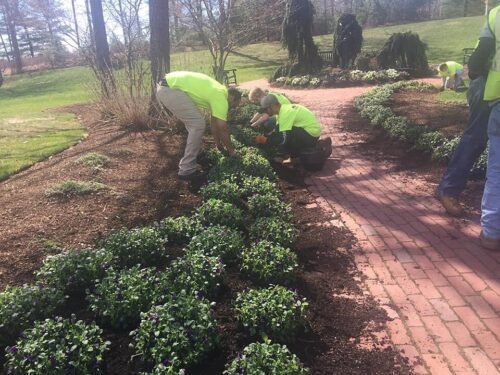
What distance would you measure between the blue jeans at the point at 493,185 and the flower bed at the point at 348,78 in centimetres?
1263

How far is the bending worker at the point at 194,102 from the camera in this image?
515cm

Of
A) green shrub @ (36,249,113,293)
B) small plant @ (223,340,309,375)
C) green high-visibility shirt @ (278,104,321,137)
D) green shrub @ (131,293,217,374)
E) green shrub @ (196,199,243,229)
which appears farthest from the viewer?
green high-visibility shirt @ (278,104,321,137)

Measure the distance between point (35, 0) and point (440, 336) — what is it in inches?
1735

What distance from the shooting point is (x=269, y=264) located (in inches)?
122

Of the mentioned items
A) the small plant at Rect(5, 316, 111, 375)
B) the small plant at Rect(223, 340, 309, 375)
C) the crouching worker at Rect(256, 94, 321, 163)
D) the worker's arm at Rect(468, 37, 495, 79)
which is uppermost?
the worker's arm at Rect(468, 37, 495, 79)

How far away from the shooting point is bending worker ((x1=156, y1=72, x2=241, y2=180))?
203 inches

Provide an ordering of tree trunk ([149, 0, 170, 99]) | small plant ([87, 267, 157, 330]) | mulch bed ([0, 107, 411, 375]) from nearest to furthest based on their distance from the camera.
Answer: mulch bed ([0, 107, 411, 375]), small plant ([87, 267, 157, 330]), tree trunk ([149, 0, 170, 99])

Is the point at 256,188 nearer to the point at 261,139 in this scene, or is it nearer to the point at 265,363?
the point at 261,139

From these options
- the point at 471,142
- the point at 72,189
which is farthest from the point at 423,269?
the point at 72,189

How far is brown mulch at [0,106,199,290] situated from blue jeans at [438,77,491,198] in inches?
103

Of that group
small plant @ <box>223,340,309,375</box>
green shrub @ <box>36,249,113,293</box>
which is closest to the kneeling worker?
green shrub @ <box>36,249,113,293</box>

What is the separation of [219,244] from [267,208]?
3.13 feet

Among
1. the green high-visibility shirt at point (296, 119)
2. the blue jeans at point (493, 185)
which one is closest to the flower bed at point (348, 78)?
the green high-visibility shirt at point (296, 119)

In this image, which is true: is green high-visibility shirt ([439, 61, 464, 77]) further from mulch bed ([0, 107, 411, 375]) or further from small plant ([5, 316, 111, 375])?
small plant ([5, 316, 111, 375])
